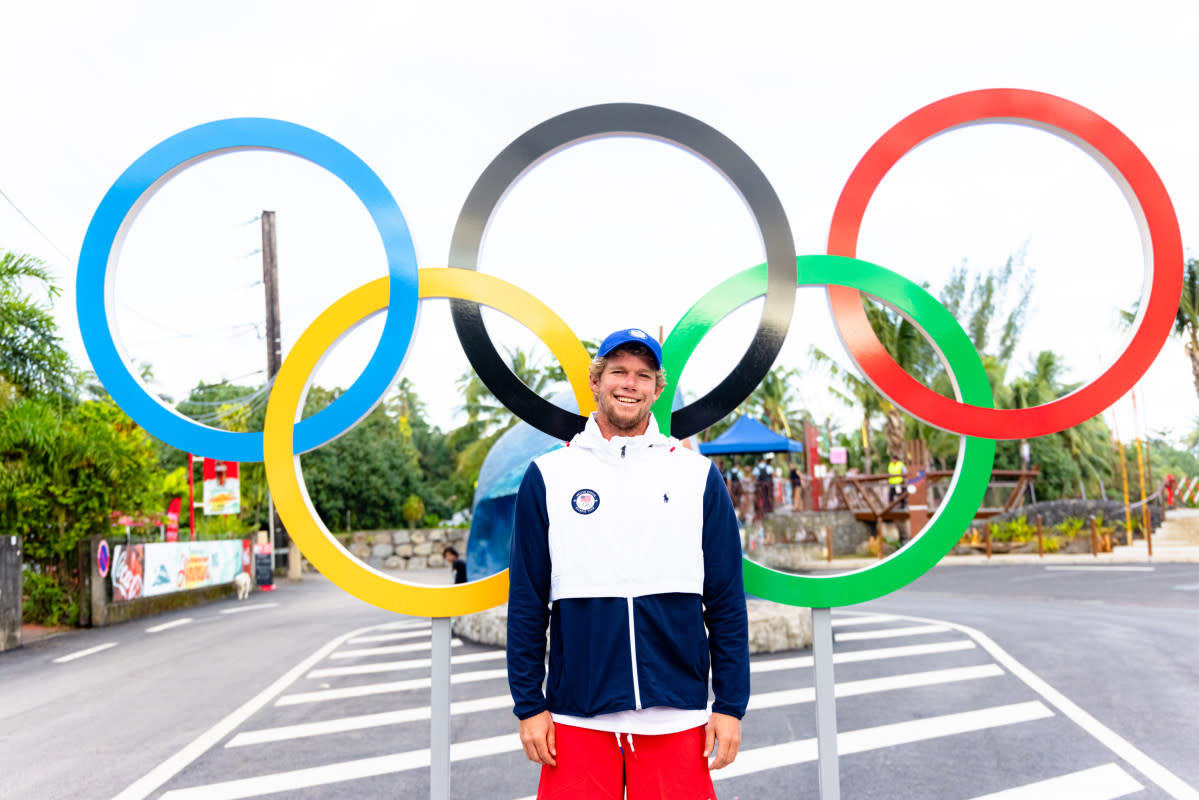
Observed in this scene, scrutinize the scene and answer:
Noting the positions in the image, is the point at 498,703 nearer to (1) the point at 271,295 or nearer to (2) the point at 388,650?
(2) the point at 388,650

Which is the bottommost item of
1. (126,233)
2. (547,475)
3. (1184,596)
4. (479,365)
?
(1184,596)

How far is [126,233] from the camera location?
390 cm

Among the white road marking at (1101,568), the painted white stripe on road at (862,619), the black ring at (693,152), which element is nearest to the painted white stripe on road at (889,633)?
the painted white stripe on road at (862,619)

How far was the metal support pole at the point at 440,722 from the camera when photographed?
3.59m

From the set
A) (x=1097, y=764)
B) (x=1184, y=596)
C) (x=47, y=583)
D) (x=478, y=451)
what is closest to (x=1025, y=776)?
(x=1097, y=764)

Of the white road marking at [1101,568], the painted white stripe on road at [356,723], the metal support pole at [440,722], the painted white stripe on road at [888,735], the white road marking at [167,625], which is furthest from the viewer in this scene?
the white road marking at [1101,568]

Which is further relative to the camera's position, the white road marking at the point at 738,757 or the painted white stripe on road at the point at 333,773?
the white road marking at the point at 738,757

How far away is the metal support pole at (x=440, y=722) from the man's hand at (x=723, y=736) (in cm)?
114

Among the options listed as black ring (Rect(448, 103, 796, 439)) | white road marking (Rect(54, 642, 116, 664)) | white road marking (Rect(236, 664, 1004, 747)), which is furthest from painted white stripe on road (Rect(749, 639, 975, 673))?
white road marking (Rect(54, 642, 116, 664))

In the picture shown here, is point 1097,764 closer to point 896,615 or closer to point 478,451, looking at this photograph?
point 896,615

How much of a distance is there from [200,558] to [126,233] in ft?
50.4

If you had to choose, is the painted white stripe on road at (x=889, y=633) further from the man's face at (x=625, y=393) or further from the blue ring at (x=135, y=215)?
the man's face at (x=625, y=393)

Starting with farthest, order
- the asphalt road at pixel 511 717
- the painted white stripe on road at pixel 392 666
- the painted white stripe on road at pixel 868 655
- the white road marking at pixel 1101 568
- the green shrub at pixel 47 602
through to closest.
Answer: the white road marking at pixel 1101 568 → the green shrub at pixel 47 602 → the painted white stripe on road at pixel 392 666 → the painted white stripe on road at pixel 868 655 → the asphalt road at pixel 511 717

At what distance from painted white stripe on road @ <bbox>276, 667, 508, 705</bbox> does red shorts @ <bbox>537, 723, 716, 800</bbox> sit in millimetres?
5646
